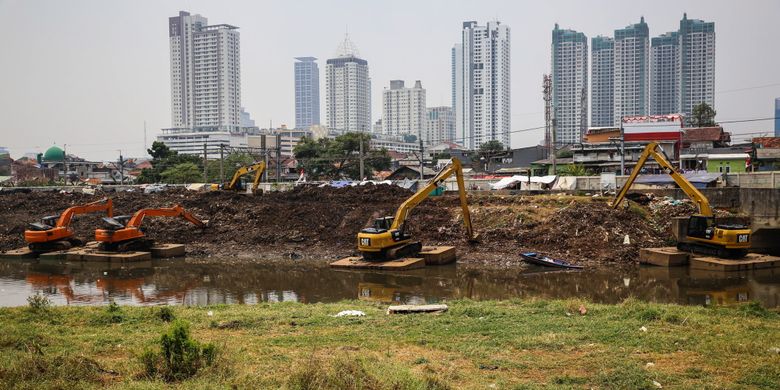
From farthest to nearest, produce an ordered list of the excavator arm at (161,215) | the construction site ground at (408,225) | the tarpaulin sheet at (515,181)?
1. the tarpaulin sheet at (515,181)
2. the excavator arm at (161,215)
3. the construction site ground at (408,225)

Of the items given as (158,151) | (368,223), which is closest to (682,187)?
(368,223)

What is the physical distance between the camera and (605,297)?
22.4m

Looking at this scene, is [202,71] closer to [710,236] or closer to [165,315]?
[710,236]

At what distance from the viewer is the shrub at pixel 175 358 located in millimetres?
9891

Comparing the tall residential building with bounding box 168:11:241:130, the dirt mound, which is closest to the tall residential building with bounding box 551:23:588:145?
the tall residential building with bounding box 168:11:241:130

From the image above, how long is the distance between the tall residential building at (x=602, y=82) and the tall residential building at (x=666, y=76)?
32.6 feet

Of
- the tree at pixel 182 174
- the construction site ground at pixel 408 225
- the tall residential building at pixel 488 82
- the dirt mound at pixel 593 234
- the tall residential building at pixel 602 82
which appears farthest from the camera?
the tall residential building at pixel 488 82

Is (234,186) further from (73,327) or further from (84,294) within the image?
(73,327)

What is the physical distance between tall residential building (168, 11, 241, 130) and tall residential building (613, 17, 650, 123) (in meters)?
106

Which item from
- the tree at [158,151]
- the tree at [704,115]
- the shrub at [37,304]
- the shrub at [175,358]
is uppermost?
the tree at [704,115]

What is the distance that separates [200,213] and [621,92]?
11068 cm

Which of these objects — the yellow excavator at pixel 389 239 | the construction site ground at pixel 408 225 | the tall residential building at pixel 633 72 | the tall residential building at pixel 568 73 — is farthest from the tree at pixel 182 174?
the tall residential building at pixel 633 72

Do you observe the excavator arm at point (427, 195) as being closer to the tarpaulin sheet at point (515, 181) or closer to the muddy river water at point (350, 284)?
the muddy river water at point (350, 284)

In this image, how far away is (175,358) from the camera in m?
9.90
